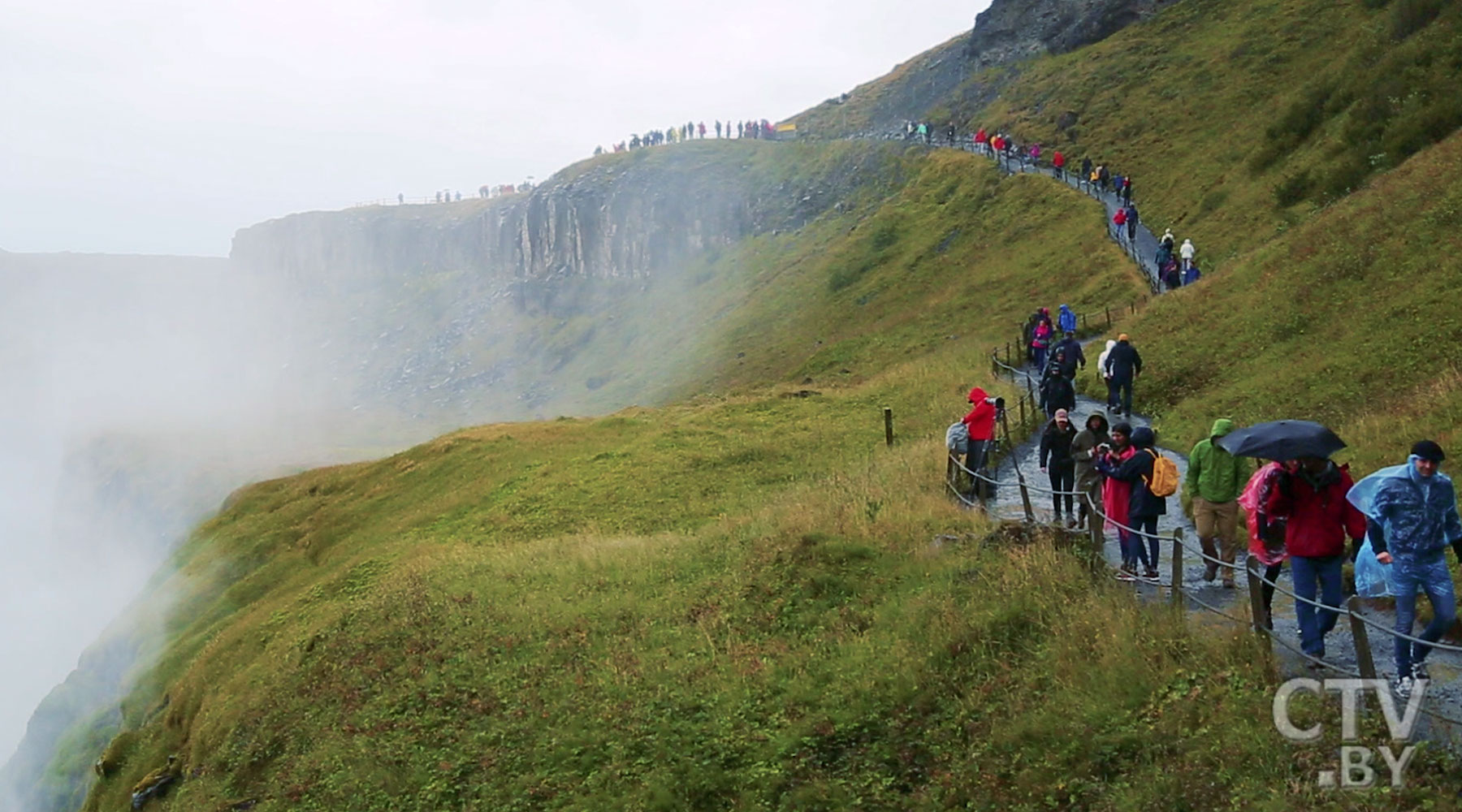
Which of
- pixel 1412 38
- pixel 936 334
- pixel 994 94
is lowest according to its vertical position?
pixel 936 334

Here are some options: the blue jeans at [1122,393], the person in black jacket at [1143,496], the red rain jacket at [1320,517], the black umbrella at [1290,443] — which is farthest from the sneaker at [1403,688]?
the blue jeans at [1122,393]

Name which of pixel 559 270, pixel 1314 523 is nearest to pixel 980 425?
pixel 1314 523

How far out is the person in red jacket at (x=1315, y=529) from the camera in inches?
335

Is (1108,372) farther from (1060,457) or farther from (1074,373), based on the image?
(1060,457)

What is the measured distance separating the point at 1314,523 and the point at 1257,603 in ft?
2.98

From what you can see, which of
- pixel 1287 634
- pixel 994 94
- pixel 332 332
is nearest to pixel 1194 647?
pixel 1287 634

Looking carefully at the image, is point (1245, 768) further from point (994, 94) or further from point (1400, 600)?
point (994, 94)

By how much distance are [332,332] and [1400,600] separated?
6422 inches

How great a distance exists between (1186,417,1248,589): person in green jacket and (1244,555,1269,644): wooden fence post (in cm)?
257

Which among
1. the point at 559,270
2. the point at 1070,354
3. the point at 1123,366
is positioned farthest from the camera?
the point at 559,270

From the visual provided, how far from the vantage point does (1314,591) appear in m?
8.77

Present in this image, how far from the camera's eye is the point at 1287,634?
9664 mm

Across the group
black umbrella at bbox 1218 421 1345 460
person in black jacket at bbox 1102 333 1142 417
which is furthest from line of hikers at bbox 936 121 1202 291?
black umbrella at bbox 1218 421 1345 460

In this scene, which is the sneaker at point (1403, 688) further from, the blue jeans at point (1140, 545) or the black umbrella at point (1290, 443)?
the blue jeans at point (1140, 545)
